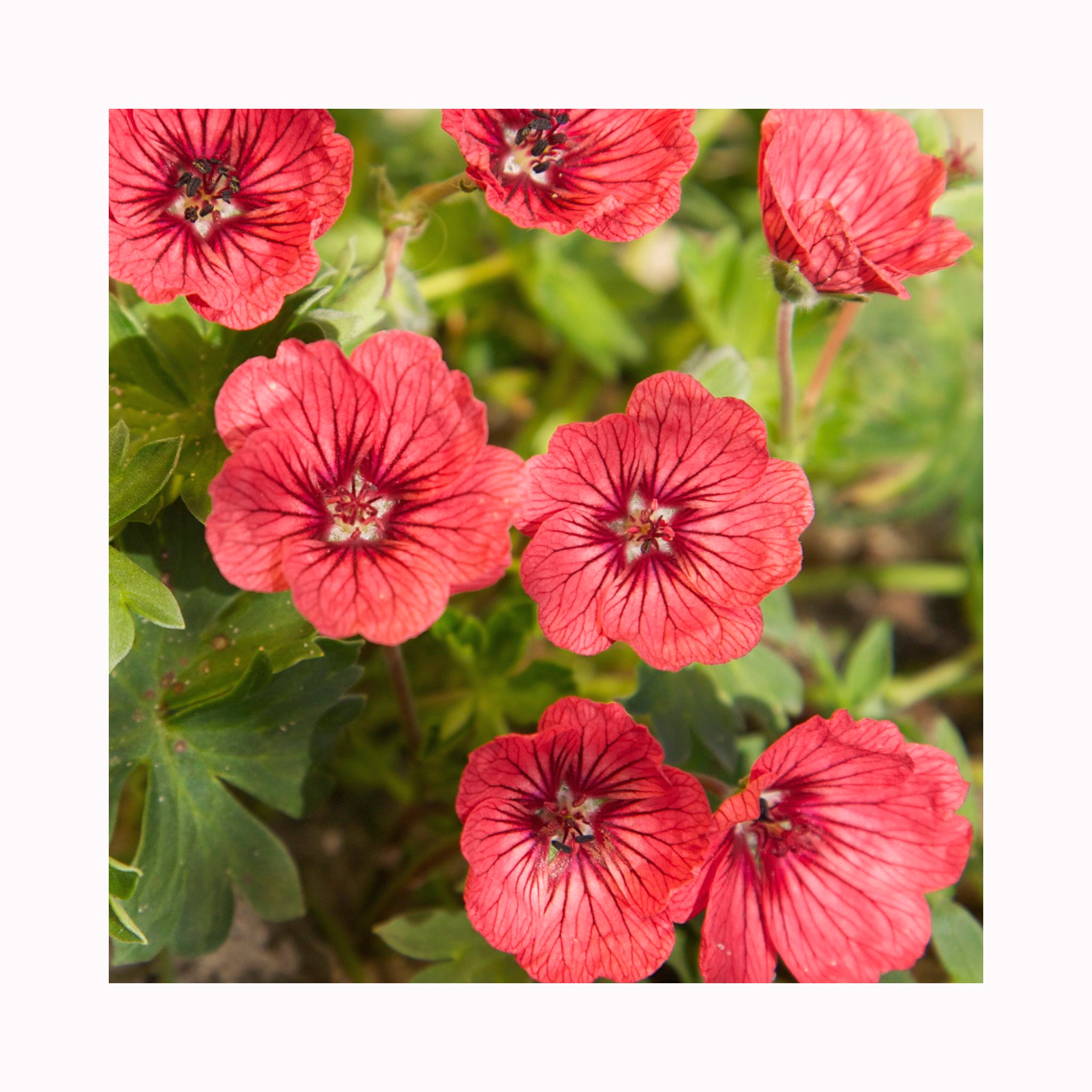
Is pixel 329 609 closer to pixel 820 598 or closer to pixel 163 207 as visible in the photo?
pixel 163 207

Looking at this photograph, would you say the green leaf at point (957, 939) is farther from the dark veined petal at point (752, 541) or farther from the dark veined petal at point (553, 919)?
the dark veined petal at point (752, 541)

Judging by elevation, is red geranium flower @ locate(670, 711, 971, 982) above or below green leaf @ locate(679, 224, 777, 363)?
below

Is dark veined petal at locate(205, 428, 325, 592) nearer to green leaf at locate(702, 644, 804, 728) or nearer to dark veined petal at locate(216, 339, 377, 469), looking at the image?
dark veined petal at locate(216, 339, 377, 469)

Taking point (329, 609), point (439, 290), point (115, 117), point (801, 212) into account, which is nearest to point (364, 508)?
point (329, 609)

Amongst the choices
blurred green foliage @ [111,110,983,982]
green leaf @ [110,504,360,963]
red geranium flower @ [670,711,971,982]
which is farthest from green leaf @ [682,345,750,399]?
green leaf @ [110,504,360,963]

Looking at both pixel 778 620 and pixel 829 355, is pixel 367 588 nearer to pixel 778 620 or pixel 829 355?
pixel 778 620

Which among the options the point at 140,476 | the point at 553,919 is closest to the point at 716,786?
the point at 553,919
